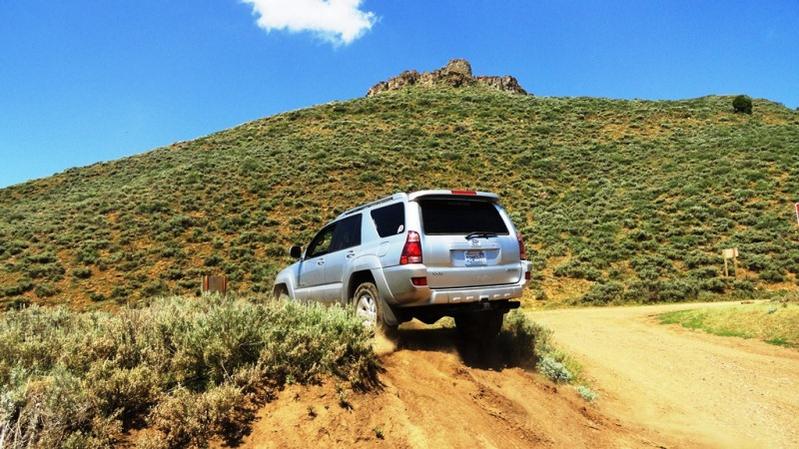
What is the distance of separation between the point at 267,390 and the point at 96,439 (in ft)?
4.22

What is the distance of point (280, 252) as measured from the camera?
26250mm

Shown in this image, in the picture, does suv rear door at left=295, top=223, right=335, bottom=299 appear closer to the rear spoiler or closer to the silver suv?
the silver suv

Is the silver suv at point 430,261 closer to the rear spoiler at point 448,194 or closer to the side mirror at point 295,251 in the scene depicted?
the rear spoiler at point 448,194

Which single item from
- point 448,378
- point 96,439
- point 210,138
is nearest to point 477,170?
point 210,138

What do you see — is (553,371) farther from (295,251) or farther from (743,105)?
(743,105)

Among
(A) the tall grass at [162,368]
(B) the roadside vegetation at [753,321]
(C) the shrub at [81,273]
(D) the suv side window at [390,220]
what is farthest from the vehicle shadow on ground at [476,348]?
(C) the shrub at [81,273]

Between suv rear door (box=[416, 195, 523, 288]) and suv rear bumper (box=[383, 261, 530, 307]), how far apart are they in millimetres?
79

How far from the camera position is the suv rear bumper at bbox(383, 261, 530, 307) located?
20.0 feet

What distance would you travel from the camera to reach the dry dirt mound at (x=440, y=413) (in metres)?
3.96

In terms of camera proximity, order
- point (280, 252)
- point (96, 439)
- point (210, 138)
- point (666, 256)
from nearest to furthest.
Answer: point (96, 439), point (666, 256), point (280, 252), point (210, 138)

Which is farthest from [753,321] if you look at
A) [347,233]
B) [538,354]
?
[347,233]

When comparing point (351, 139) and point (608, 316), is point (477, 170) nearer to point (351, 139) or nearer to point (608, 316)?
point (351, 139)

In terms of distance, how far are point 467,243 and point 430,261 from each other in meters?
0.60

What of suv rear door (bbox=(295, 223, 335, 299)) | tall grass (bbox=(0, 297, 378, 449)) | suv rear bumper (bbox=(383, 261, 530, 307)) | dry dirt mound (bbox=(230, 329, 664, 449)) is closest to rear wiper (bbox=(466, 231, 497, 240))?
suv rear bumper (bbox=(383, 261, 530, 307))
